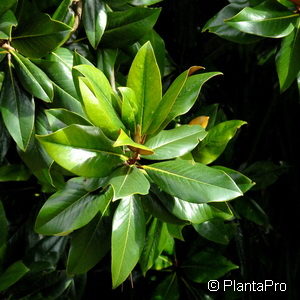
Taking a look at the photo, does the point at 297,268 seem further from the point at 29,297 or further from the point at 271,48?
the point at 29,297

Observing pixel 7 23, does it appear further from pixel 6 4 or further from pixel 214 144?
pixel 214 144

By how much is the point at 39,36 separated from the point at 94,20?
144 mm

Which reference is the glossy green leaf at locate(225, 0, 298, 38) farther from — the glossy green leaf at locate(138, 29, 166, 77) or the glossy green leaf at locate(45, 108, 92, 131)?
the glossy green leaf at locate(45, 108, 92, 131)

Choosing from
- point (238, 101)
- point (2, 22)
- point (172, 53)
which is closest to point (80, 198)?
point (2, 22)

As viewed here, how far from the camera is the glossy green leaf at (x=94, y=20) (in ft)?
3.45

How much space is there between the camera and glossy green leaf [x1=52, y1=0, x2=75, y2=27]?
40.0 inches

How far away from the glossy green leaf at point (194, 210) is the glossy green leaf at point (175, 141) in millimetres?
104

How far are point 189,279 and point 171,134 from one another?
76 cm

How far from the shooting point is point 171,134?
0.94m

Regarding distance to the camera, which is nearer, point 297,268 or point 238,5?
point 238,5

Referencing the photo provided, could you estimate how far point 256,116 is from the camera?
178cm

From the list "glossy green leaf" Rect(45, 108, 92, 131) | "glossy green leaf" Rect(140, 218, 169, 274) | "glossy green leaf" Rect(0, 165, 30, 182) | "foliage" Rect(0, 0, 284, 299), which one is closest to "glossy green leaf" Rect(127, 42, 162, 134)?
"foliage" Rect(0, 0, 284, 299)

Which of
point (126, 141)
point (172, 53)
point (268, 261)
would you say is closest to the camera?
point (126, 141)

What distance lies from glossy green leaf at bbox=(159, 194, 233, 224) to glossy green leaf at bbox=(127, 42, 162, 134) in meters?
0.15
